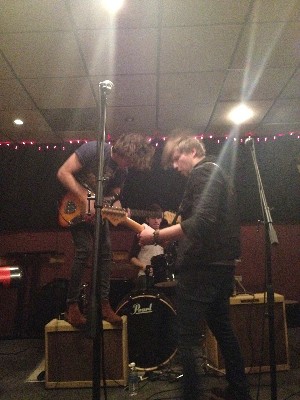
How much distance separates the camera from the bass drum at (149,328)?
2.89m

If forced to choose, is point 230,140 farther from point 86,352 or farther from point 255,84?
point 86,352

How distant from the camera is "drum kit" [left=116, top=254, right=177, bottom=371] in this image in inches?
114

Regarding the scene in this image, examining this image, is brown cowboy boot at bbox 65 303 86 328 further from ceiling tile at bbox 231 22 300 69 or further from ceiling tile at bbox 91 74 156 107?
ceiling tile at bbox 231 22 300 69

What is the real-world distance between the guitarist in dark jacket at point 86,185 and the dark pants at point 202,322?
0.88 m

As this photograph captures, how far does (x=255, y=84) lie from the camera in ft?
12.5

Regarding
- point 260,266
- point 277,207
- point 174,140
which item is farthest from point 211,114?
point 174,140

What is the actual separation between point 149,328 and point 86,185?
1.33 meters

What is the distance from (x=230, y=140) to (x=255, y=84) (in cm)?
150

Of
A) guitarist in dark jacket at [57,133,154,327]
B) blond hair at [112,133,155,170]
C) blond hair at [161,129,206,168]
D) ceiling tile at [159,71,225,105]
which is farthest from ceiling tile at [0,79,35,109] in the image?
blond hair at [161,129,206,168]

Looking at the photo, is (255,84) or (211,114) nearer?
(255,84)

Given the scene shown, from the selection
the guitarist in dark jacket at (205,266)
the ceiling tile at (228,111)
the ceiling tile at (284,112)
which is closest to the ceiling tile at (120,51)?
the ceiling tile at (228,111)

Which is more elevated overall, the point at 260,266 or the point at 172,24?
the point at 172,24

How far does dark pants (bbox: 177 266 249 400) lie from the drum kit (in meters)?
1.04

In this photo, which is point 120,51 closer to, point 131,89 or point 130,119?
point 131,89
